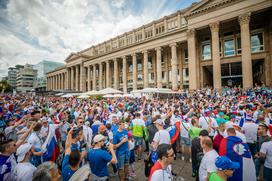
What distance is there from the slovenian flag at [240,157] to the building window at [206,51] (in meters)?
26.3

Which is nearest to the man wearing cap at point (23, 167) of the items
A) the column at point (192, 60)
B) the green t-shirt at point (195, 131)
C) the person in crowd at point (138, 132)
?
the person in crowd at point (138, 132)

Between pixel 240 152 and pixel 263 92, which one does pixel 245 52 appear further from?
pixel 240 152

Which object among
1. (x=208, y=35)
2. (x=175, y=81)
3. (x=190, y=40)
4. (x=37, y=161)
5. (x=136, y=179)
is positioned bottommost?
(x=136, y=179)

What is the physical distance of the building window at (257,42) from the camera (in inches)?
861

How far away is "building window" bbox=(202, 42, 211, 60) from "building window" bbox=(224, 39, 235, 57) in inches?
102

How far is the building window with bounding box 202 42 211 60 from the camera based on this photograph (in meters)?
25.9

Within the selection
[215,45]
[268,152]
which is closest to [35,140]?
[268,152]

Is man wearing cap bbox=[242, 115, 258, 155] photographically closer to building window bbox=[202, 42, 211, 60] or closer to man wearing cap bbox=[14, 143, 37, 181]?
man wearing cap bbox=[14, 143, 37, 181]

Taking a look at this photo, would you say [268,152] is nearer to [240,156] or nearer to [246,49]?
[240,156]

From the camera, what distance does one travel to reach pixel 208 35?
26.1 m

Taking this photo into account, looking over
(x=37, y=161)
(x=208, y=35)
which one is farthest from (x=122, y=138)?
(x=208, y=35)

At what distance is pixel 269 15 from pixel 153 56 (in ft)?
72.6

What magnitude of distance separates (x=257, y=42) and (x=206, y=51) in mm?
7503

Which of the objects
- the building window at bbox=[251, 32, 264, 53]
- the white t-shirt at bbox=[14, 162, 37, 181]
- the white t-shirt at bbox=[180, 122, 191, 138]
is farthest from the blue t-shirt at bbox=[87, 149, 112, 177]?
the building window at bbox=[251, 32, 264, 53]
